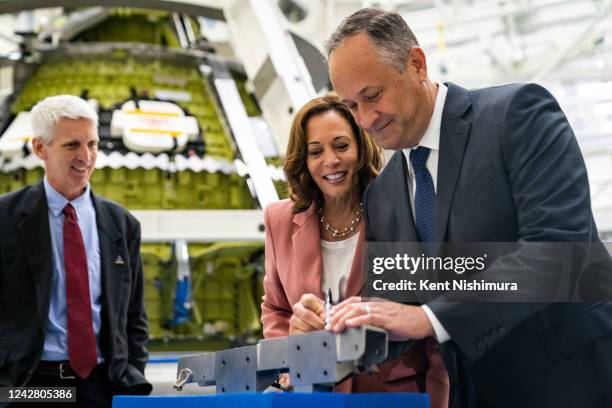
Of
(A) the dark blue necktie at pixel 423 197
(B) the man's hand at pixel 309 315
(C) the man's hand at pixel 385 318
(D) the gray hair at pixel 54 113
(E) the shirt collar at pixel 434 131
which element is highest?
(D) the gray hair at pixel 54 113

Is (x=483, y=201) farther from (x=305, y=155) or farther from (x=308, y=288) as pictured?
(x=305, y=155)

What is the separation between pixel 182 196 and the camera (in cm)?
880

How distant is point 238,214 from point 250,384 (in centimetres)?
611

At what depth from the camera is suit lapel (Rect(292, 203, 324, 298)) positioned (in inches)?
119

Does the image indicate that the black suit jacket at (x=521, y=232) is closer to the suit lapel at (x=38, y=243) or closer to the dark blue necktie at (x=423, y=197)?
the dark blue necktie at (x=423, y=197)

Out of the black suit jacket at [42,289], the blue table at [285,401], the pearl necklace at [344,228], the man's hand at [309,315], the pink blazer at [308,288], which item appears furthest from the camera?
the black suit jacket at [42,289]

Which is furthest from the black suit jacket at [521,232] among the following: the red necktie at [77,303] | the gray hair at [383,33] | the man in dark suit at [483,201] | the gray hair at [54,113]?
the gray hair at [54,113]

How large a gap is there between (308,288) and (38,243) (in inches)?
60.9

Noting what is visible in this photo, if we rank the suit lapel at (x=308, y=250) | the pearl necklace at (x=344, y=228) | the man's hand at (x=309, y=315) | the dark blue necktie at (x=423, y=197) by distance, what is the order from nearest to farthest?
the man's hand at (x=309, y=315)
the dark blue necktie at (x=423, y=197)
the suit lapel at (x=308, y=250)
the pearl necklace at (x=344, y=228)

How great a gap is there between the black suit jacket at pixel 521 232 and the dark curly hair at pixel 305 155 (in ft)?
3.11

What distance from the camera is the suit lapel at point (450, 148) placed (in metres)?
2.24

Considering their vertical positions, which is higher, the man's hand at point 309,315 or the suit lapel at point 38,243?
the suit lapel at point 38,243

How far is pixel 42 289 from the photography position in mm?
3830

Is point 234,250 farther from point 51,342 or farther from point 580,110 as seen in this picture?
point 580,110
